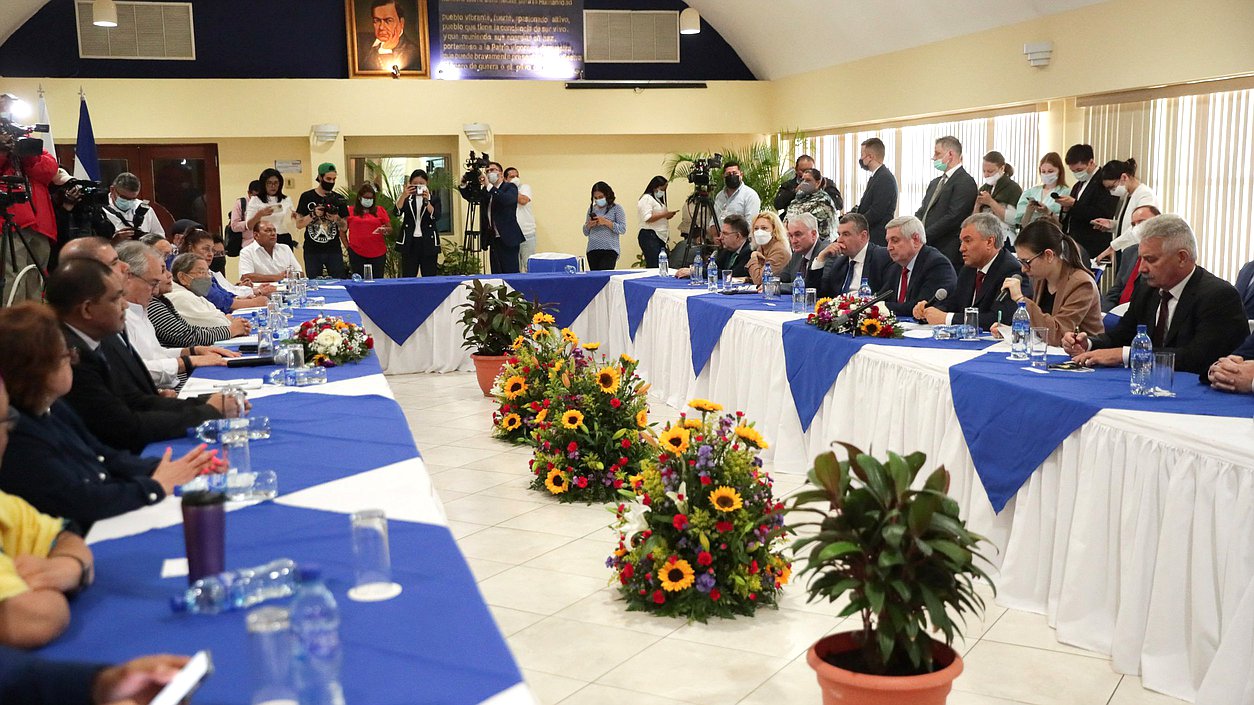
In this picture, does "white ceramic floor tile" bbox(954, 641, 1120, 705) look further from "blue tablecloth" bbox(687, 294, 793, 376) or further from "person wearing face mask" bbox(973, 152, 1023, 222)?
"person wearing face mask" bbox(973, 152, 1023, 222)

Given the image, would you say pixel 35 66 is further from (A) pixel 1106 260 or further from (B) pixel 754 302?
(A) pixel 1106 260

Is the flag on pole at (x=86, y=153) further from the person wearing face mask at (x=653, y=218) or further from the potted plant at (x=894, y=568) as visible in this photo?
the potted plant at (x=894, y=568)

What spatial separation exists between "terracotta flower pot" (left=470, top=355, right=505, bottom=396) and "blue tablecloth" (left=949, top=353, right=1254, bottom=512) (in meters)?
3.78

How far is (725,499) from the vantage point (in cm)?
315

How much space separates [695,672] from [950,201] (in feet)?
16.8

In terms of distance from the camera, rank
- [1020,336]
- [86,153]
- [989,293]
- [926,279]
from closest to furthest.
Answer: [1020,336] → [989,293] → [926,279] → [86,153]

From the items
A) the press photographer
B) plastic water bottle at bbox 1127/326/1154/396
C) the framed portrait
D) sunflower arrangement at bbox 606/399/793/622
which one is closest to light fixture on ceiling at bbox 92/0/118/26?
the framed portrait

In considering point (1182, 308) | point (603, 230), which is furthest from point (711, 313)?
point (603, 230)

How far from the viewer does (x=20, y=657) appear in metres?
1.39

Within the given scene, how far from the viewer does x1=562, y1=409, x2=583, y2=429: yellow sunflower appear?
14.9ft

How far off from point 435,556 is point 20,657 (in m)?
0.65

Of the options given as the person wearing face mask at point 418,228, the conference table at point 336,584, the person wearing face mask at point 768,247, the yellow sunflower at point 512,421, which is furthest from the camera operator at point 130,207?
the conference table at point 336,584

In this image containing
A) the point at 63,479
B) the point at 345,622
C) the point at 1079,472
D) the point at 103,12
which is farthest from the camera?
the point at 103,12

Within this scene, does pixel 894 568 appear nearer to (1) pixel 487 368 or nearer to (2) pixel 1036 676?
(2) pixel 1036 676
